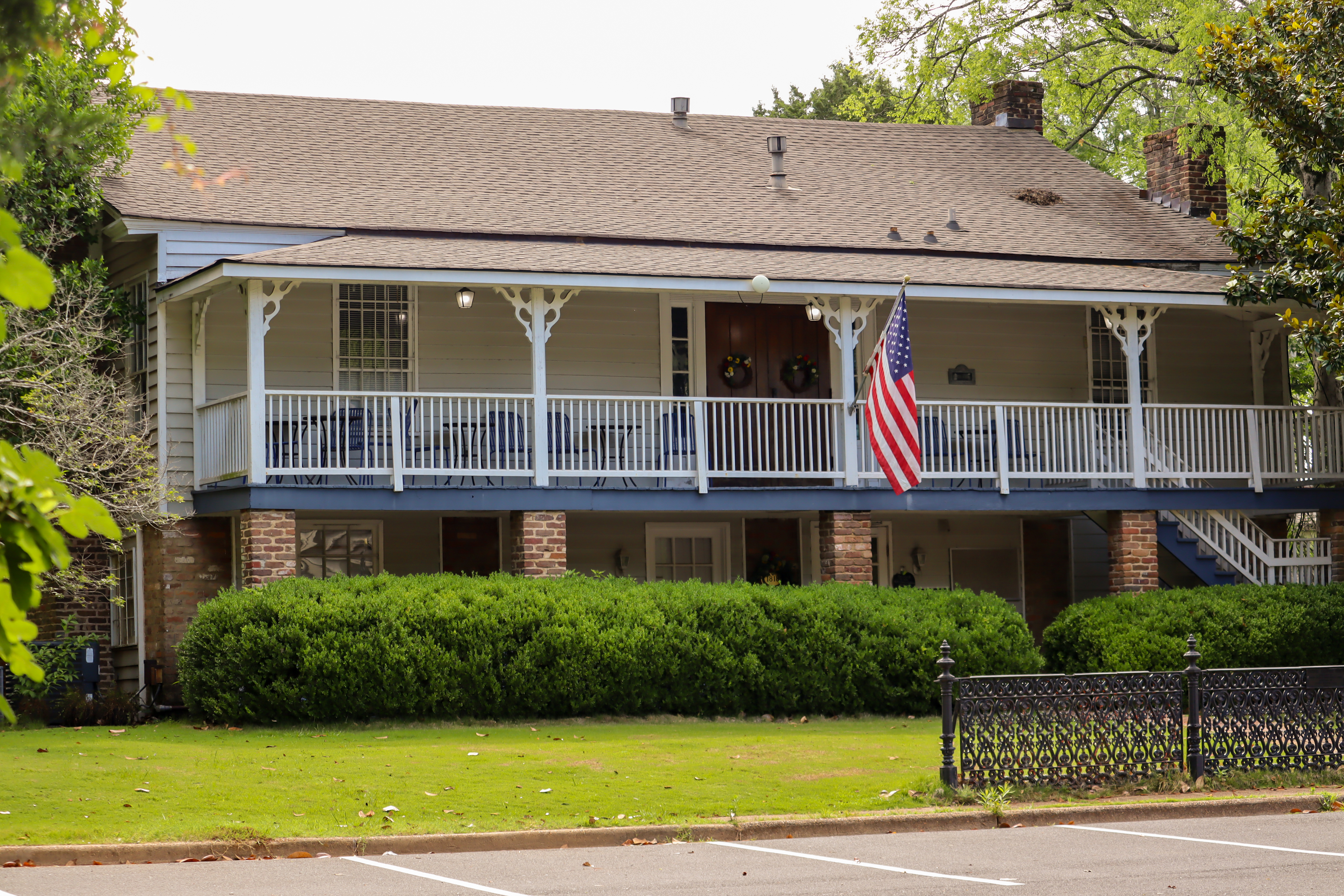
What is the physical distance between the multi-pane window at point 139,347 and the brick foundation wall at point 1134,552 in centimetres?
1241

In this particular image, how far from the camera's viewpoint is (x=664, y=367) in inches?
856

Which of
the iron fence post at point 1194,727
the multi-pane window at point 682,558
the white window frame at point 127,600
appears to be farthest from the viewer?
the multi-pane window at point 682,558

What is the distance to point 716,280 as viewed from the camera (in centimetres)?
1906

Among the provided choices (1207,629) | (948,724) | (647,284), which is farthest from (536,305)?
(948,724)

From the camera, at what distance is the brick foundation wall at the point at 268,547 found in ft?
57.4

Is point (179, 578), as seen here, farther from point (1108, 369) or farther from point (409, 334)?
point (1108, 369)

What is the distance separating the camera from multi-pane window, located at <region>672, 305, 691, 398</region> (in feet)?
71.7

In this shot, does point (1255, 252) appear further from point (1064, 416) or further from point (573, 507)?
point (573, 507)

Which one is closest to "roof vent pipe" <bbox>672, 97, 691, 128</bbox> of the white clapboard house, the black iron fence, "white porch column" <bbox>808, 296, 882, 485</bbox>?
the white clapboard house

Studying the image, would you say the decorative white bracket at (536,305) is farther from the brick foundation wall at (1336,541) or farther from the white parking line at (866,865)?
the brick foundation wall at (1336,541)

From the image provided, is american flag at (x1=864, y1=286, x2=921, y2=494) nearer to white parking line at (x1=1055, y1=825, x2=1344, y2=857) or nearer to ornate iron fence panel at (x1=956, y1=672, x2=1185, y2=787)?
ornate iron fence panel at (x1=956, y1=672, x2=1185, y2=787)

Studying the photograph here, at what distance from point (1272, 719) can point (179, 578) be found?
1247 centimetres

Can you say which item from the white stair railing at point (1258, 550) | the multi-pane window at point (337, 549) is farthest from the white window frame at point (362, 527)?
the white stair railing at point (1258, 550)

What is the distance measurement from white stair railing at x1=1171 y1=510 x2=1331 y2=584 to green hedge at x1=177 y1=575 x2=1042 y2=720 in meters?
4.51
